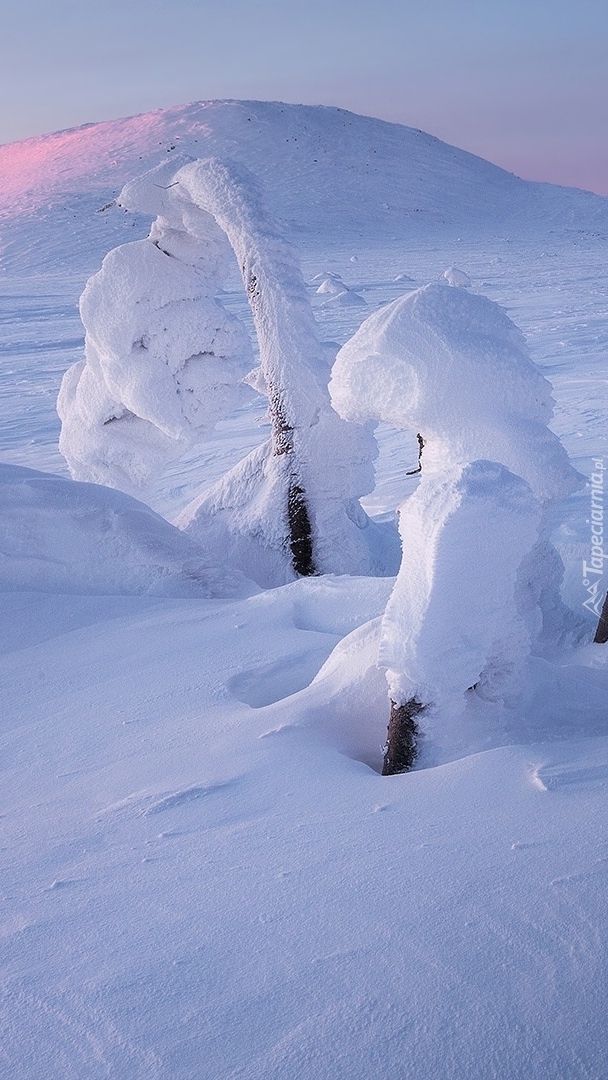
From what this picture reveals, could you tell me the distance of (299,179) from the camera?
39188 millimetres

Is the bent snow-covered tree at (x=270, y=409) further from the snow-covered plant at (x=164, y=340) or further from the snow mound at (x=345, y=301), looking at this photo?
the snow mound at (x=345, y=301)

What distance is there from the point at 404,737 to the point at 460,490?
720mm

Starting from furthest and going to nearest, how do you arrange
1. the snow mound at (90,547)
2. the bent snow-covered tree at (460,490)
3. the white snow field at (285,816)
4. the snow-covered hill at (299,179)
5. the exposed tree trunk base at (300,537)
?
the snow-covered hill at (299,179), the exposed tree trunk base at (300,537), the snow mound at (90,547), the bent snow-covered tree at (460,490), the white snow field at (285,816)

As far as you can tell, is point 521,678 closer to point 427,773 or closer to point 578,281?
point 427,773

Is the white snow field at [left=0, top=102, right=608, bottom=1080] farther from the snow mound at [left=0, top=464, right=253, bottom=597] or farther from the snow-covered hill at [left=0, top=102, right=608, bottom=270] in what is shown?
the snow-covered hill at [left=0, top=102, right=608, bottom=270]

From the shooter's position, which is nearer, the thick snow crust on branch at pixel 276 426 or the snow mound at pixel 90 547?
the snow mound at pixel 90 547

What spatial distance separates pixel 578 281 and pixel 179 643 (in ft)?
70.7

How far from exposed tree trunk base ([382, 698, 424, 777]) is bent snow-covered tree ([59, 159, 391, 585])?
380cm

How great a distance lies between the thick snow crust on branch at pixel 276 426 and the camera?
613cm

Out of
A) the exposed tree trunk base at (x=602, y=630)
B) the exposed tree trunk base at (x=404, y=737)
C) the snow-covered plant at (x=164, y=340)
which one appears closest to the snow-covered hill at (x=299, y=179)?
the snow-covered plant at (x=164, y=340)

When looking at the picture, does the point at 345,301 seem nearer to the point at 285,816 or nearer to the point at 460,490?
the point at 460,490

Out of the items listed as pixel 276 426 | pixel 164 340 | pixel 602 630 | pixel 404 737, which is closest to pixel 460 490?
pixel 404 737

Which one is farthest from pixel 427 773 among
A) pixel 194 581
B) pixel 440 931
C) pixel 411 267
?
pixel 411 267

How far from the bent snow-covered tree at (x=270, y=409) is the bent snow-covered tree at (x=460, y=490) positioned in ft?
7.52
